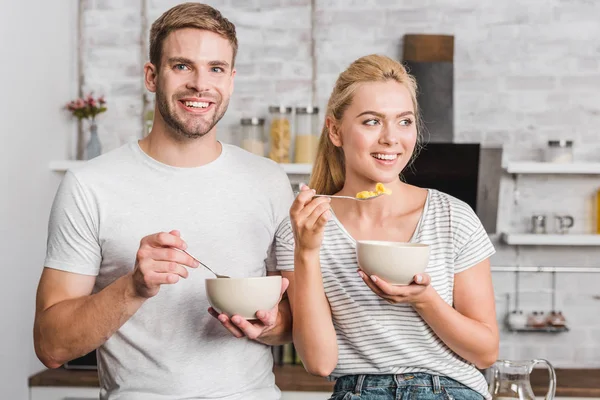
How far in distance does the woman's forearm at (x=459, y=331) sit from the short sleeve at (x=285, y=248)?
1.11ft

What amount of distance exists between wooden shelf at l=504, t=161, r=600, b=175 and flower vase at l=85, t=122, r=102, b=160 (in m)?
1.86

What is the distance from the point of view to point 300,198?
153 centimetres

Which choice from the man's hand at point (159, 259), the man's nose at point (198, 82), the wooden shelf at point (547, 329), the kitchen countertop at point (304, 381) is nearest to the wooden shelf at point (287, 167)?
the kitchen countertop at point (304, 381)

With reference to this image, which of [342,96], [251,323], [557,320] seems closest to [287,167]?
[557,320]

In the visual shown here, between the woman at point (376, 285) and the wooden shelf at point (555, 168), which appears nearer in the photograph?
the woman at point (376, 285)

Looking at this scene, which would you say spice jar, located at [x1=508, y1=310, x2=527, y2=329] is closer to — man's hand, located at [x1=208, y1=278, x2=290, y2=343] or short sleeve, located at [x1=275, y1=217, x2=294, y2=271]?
short sleeve, located at [x1=275, y1=217, x2=294, y2=271]

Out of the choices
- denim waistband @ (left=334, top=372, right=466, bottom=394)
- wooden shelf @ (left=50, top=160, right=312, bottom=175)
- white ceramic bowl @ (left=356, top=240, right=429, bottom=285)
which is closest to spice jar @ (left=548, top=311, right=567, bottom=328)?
wooden shelf @ (left=50, top=160, right=312, bottom=175)

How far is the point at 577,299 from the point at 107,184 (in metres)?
2.59

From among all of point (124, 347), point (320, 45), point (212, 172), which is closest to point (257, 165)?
point (212, 172)

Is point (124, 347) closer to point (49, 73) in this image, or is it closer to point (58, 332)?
point (58, 332)

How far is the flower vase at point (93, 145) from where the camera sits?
3.54m

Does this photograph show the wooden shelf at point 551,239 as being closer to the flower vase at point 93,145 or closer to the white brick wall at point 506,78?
the white brick wall at point 506,78

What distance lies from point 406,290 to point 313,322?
0.24 m

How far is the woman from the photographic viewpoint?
62.6 inches
